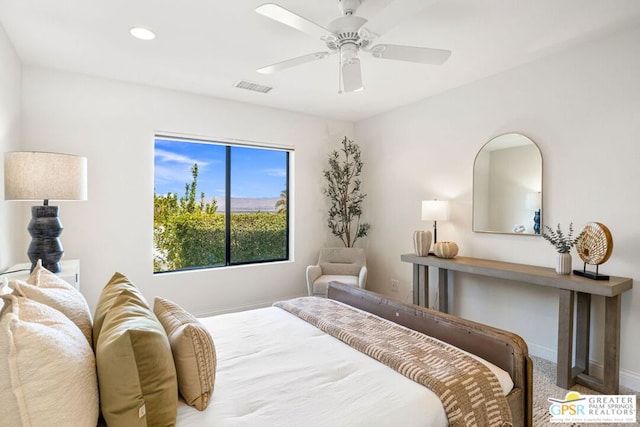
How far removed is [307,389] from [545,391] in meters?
2.02

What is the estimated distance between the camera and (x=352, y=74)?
220 centimetres

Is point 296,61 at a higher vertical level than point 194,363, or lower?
higher

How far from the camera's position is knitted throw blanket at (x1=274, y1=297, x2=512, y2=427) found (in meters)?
1.32

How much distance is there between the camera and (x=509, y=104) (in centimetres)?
315

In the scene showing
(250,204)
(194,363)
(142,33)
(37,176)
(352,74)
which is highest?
(142,33)

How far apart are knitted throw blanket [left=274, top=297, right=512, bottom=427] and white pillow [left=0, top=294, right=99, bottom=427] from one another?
115 centimetres

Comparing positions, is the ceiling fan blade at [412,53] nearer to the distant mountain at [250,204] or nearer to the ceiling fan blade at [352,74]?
the ceiling fan blade at [352,74]

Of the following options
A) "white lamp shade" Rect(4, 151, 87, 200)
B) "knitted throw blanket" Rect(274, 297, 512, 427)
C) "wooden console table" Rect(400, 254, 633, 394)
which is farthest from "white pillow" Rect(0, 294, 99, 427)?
"wooden console table" Rect(400, 254, 633, 394)

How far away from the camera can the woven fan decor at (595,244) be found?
2324mm

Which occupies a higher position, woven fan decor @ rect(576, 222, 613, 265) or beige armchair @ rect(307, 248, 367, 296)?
woven fan decor @ rect(576, 222, 613, 265)

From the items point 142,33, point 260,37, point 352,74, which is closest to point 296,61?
point 352,74

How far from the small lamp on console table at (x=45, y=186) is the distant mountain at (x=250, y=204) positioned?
2.07 m

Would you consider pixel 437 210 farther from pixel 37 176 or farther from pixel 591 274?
pixel 37 176

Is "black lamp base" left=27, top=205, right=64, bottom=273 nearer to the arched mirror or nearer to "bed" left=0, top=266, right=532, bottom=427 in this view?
"bed" left=0, top=266, right=532, bottom=427
